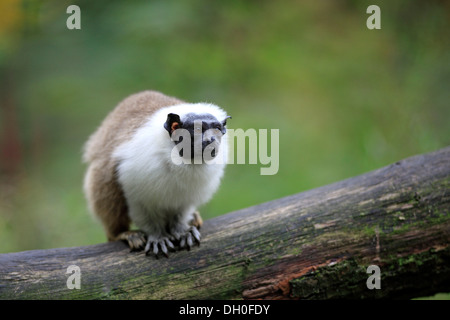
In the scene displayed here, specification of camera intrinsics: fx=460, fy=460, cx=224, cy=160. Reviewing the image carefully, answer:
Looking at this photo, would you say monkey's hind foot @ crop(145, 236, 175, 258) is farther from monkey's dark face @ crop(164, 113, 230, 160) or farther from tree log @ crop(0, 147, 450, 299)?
monkey's dark face @ crop(164, 113, 230, 160)

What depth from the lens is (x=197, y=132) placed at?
9.30 ft

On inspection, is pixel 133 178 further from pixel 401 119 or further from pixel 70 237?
pixel 401 119

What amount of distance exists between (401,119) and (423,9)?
6.11ft

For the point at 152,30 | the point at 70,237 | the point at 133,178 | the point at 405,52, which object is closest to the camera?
the point at 133,178

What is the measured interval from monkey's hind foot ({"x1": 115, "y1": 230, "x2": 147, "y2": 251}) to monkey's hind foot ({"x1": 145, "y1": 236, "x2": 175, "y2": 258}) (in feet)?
0.19

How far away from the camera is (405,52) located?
6371 mm

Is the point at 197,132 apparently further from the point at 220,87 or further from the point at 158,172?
the point at 220,87

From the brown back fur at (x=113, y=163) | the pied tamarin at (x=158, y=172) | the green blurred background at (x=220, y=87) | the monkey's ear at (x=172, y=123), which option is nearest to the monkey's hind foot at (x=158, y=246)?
the pied tamarin at (x=158, y=172)

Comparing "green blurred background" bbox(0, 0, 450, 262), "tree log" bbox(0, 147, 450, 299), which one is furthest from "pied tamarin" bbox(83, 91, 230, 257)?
"green blurred background" bbox(0, 0, 450, 262)

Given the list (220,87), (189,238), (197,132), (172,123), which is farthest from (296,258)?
(220,87)

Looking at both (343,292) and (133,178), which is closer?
(343,292)

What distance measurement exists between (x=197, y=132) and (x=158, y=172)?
425 millimetres

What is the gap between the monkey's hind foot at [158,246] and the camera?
303 cm
